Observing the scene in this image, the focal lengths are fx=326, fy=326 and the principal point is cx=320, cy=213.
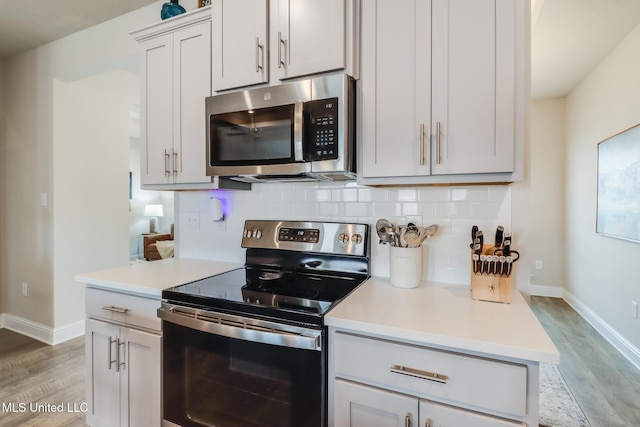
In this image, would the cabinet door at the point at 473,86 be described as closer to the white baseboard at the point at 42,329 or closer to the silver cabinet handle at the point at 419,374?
the silver cabinet handle at the point at 419,374

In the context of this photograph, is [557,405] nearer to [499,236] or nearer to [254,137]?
[499,236]

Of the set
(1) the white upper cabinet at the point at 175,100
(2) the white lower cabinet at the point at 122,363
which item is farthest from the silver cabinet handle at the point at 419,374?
(1) the white upper cabinet at the point at 175,100

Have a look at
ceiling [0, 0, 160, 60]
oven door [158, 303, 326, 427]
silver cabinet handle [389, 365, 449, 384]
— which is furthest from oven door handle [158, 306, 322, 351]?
ceiling [0, 0, 160, 60]

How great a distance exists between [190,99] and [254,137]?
0.54 m

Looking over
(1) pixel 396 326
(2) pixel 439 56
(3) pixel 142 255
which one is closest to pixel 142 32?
(2) pixel 439 56

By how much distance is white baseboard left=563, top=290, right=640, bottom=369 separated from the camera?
2.56 m

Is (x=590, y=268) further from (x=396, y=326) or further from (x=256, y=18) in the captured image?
(x=256, y=18)

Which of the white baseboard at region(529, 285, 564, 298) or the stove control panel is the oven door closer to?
the stove control panel

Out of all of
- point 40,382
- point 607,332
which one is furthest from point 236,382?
point 607,332

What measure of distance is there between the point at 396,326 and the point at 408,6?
122cm

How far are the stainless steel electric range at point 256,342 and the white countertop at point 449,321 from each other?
132mm

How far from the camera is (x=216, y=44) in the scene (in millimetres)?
1647

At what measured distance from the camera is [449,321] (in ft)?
3.39

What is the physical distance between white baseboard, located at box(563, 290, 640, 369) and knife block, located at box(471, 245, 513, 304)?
2283 mm
